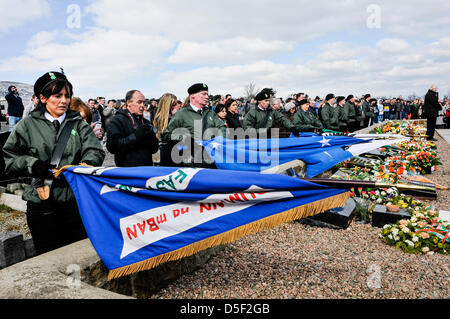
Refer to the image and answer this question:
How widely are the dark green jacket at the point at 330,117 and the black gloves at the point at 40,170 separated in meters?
10.3

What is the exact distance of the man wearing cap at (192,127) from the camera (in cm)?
474

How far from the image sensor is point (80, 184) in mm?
2639

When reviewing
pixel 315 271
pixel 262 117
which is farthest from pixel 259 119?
pixel 315 271

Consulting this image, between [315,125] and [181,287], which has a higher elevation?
[315,125]

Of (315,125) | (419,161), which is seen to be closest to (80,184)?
(315,125)

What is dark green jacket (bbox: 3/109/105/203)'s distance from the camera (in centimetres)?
248

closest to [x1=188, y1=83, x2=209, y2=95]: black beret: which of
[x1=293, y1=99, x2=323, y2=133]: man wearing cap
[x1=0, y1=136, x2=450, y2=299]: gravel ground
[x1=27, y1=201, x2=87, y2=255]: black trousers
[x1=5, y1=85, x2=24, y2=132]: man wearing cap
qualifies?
[x1=0, y1=136, x2=450, y2=299]: gravel ground

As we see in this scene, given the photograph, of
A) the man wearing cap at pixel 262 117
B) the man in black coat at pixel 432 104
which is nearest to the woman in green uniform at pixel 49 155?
the man wearing cap at pixel 262 117

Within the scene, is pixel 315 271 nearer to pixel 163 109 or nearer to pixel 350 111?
pixel 163 109

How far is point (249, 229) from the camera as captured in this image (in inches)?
100.0

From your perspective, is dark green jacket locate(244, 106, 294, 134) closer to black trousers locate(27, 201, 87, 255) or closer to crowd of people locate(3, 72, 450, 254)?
crowd of people locate(3, 72, 450, 254)

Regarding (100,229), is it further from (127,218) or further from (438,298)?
(438,298)

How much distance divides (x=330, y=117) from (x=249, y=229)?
32.9ft

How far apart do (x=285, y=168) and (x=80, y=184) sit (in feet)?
11.9
